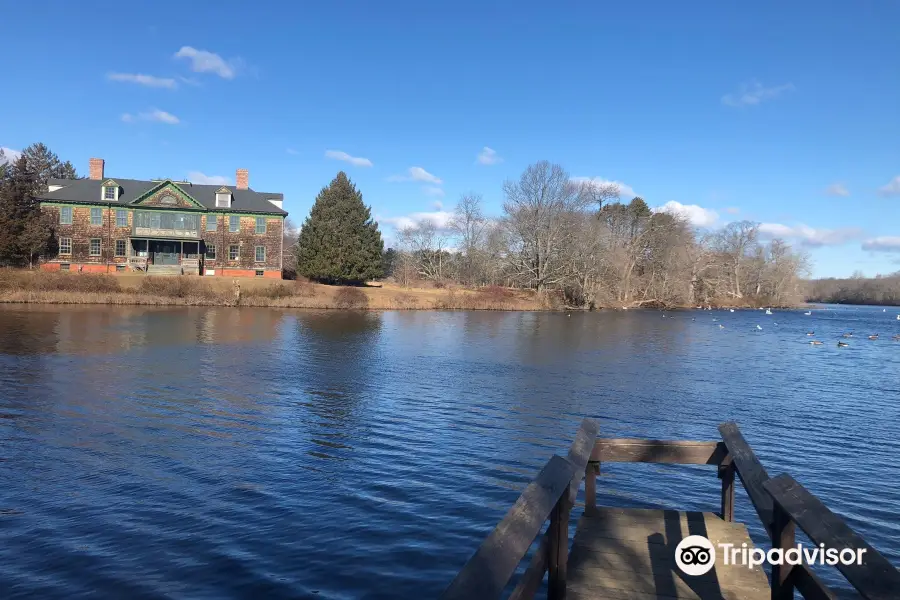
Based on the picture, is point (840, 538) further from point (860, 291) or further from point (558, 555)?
point (860, 291)

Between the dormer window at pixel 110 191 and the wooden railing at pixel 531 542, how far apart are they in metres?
64.5

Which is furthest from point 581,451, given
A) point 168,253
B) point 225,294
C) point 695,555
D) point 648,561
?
point 168,253

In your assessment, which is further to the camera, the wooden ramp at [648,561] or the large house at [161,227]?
the large house at [161,227]

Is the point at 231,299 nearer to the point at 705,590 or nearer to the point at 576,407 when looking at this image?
the point at 576,407

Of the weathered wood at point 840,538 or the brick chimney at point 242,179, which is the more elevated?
the brick chimney at point 242,179

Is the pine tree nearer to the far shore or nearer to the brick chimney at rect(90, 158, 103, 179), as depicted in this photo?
the far shore

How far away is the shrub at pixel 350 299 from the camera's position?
2168 inches

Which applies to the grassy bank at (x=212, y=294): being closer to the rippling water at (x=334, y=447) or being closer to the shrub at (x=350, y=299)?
the shrub at (x=350, y=299)

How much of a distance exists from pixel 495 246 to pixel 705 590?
78.9 meters

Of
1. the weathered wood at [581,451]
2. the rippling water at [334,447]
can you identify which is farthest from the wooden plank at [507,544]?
the rippling water at [334,447]

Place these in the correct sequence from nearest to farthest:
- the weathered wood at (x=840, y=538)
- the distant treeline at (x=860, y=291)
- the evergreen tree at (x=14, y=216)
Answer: the weathered wood at (x=840, y=538) → the evergreen tree at (x=14, y=216) → the distant treeline at (x=860, y=291)

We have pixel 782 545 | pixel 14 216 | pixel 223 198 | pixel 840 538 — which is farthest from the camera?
pixel 223 198

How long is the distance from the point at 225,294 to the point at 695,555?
5149 centimetres

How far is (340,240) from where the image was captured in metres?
65.1
